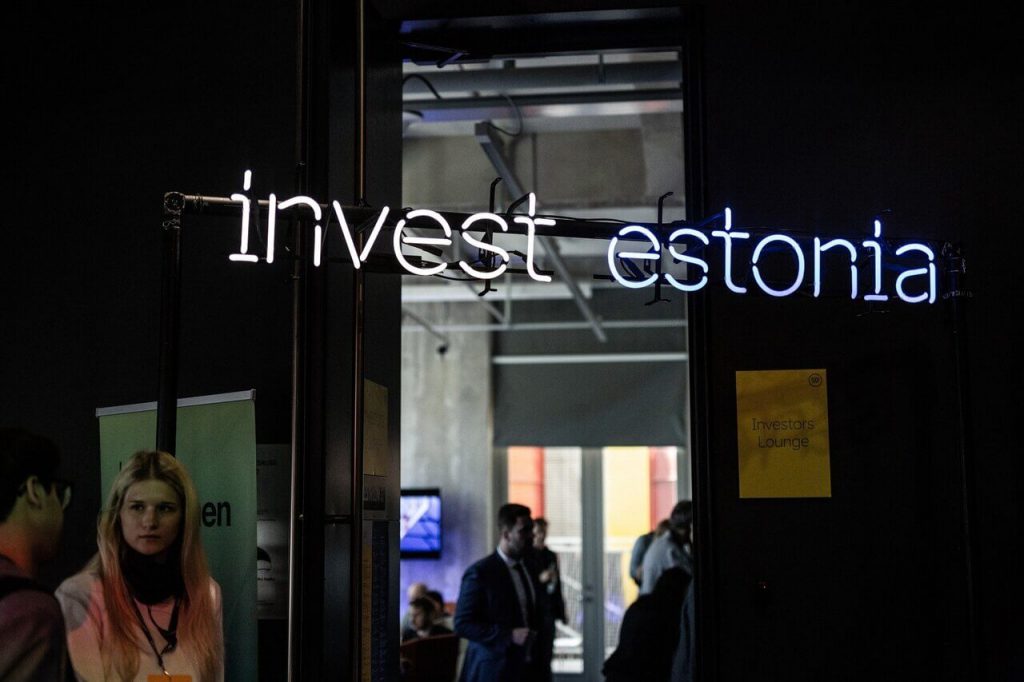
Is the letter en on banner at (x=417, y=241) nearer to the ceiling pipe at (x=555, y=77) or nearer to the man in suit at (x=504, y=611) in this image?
the man in suit at (x=504, y=611)

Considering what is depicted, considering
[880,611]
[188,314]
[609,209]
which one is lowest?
[880,611]

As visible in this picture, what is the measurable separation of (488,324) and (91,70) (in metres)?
9.02

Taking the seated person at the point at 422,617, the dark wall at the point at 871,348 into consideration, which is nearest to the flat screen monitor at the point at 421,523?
the seated person at the point at 422,617

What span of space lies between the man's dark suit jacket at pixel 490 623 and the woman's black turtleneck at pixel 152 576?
137 inches

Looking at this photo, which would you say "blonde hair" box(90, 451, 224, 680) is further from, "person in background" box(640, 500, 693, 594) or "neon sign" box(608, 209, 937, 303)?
"person in background" box(640, 500, 693, 594)

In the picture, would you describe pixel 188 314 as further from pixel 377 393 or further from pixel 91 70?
pixel 91 70

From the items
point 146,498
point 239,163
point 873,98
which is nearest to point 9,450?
point 146,498

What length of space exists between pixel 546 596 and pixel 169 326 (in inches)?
174

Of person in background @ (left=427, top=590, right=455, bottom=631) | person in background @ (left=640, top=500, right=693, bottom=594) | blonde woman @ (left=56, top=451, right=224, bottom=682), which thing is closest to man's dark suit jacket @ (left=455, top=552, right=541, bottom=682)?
person in background @ (left=427, top=590, right=455, bottom=631)

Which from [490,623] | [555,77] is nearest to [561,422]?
[555,77]

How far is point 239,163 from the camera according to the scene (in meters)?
4.04

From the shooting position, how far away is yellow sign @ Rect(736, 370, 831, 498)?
387cm

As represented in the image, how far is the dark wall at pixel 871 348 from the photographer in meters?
3.80

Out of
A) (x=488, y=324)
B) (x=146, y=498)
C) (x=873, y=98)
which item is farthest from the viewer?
(x=488, y=324)
